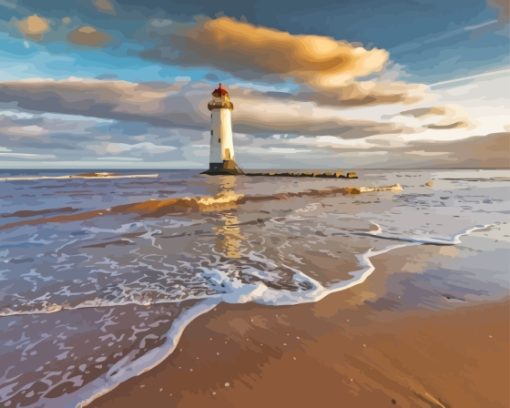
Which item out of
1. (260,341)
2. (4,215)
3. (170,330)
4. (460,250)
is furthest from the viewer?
(4,215)

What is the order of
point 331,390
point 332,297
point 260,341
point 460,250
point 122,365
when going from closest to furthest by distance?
point 331,390 < point 122,365 < point 260,341 < point 332,297 < point 460,250

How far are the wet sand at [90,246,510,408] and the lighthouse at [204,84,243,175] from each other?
4360 centimetres

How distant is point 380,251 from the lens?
25.5 ft

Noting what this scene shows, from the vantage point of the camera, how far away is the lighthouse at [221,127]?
149ft

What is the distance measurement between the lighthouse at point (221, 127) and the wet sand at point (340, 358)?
143 feet

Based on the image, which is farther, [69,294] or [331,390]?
[69,294]

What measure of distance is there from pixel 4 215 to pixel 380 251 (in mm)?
16642

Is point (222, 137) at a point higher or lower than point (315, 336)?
higher

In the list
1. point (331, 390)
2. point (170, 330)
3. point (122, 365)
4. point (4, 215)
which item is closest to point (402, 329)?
point (331, 390)

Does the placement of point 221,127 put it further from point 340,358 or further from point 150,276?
point 340,358

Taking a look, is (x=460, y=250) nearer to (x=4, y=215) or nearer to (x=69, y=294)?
(x=69, y=294)

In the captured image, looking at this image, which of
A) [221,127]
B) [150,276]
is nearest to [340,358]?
[150,276]

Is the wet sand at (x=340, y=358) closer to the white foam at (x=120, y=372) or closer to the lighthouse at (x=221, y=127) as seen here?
the white foam at (x=120, y=372)

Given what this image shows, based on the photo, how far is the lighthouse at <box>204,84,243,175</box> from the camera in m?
45.5
